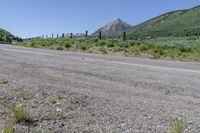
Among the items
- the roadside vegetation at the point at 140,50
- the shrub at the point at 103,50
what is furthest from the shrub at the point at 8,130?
the shrub at the point at 103,50

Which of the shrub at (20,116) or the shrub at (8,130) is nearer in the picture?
the shrub at (8,130)

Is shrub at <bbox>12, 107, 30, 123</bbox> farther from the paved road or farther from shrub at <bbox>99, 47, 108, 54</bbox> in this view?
shrub at <bbox>99, 47, 108, 54</bbox>

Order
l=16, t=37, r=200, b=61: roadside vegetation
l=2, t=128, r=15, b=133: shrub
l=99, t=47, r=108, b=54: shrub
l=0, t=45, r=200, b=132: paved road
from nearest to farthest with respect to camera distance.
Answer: l=2, t=128, r=15, b=133: shrub < l=0, t=45, r=200, b=132: paved road < l=16, t=37, r=200, b=61: roadside vegetation < l=99, t=47, r=108, b=54: shrub

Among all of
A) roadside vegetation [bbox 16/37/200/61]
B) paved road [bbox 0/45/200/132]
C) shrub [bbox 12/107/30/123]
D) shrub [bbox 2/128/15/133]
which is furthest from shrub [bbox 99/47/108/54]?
shrub [bbox 2/128/15/133]

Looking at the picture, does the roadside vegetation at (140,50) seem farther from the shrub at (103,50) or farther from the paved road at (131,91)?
the paved road at (131,91)

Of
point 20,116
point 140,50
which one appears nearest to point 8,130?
point 20,116

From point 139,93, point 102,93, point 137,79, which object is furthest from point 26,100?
point 137,79

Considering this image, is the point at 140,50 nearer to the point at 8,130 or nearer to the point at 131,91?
the point at 131,91

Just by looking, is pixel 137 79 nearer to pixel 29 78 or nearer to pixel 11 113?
pixel 29 78

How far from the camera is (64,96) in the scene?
8969 millimetres

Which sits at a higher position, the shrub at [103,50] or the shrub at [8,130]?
the shrub at [103,50]

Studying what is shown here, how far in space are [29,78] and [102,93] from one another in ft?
9.59

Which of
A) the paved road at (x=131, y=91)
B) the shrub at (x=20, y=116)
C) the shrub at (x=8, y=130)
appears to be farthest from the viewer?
the paved road at (x=131, y=91)

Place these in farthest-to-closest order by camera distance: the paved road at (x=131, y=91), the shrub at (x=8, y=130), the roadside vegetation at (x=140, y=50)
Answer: the roadside vegetation at (x=140, y=50)
the paved road at (x=131, y=91)
the shrub at (x=8, y=130)
